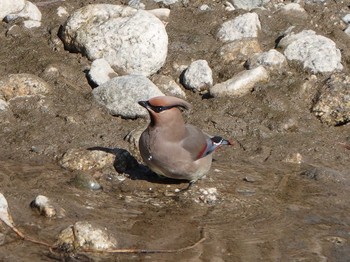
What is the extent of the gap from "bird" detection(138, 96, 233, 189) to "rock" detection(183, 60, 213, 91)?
5.14ft

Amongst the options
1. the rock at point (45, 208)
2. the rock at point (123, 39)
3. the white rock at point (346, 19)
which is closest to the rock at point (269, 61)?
the rock at point (123, 39)

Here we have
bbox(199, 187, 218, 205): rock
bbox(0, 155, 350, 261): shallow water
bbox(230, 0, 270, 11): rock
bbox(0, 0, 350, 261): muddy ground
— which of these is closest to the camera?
bbox(0, 155, 350, 261): shallow water

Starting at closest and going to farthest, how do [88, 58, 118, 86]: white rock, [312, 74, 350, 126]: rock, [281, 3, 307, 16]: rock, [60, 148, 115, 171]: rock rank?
[60, 148, 115, 171]: rock
[312, 74, 350, 126]: rock
[88, 58, 118, 86]: white rock
[281, 3, 307, 16]: rock

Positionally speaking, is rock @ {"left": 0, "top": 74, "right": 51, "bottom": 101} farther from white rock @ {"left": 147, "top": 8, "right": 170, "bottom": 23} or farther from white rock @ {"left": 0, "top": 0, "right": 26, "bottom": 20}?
white rock @ {"left": 147, "top": 8, "right": 170, "bottom": 23}

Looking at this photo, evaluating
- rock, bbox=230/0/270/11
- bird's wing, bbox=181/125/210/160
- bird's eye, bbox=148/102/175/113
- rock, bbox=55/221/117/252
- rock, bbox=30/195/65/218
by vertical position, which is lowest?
rock, bbox=230/0/270/11

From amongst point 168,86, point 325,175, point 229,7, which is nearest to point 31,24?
point 168,86

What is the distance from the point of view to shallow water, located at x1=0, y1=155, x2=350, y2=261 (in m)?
6.37

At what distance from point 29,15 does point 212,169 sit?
123 inches

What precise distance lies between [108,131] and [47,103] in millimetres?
698

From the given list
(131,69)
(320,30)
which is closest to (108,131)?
(131,69)

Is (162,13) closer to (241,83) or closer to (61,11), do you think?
(61,11)

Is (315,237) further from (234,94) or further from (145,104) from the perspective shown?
(234,94)

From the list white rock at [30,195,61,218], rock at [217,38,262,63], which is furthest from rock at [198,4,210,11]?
white rock at [30,195,61,218]

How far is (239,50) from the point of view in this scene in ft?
31.4
